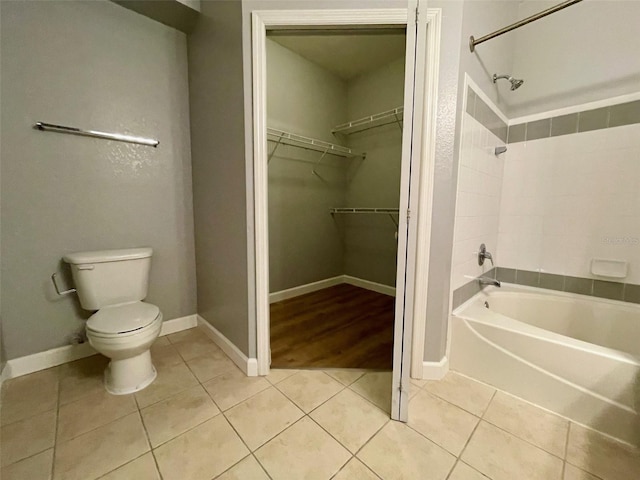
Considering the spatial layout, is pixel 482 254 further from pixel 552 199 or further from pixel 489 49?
pixel 489 49

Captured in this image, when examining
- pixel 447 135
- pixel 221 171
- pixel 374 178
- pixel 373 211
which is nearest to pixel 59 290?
pixel 221 171

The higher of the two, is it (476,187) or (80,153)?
(80,153)

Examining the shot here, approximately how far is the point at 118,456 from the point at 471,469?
1.39 metres

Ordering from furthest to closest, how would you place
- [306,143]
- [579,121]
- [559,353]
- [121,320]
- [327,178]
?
[327,178] → [306,143] → [579,121] → [121,320] → [559,353]

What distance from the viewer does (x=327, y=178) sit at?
3.04m

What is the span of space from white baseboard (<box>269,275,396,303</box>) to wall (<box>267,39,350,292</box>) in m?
0.06

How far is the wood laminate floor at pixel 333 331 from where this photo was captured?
169 centimetres

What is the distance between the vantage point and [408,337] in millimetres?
1098

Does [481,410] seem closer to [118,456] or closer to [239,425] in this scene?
[239,425]

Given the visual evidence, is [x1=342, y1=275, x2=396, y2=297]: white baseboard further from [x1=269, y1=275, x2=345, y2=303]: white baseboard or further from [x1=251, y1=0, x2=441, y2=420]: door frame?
[x1=251, y1=0, x2=441, y2=420]: door frame

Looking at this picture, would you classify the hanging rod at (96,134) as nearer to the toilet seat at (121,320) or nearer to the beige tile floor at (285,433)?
the toilet seat at (121,320)

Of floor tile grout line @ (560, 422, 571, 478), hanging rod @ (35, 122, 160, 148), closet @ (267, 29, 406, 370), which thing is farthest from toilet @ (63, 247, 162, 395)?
floor tile grout line @ (560, 422, 571, 478)

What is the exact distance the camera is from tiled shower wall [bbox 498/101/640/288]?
1609mm

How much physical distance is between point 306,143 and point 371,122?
30.0 inches
